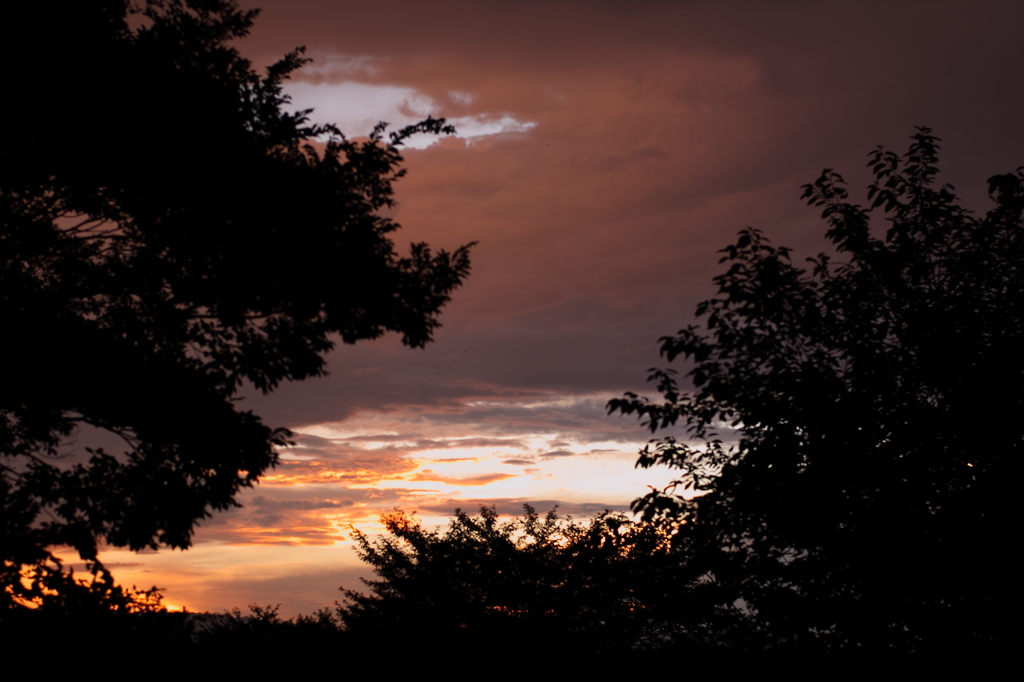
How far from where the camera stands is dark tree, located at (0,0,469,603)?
11594 millimetres

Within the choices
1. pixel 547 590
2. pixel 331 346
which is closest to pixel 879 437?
pixel 331 346

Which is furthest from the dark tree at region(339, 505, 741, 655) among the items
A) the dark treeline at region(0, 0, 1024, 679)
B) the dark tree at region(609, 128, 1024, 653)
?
the dark tree at region(609, 128, 1024, 653)

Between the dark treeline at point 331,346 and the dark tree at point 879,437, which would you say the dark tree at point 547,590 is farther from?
the dark tree at point 879,437

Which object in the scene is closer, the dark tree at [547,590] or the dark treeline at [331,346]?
the dark treeline at [331,346]

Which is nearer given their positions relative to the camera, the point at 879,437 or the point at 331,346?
the point at 879,437

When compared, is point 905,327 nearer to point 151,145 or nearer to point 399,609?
point 151,145

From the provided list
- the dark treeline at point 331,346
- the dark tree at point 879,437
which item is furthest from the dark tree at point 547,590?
the dark tree at point 879,437

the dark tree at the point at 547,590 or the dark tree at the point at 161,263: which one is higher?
the dark tree at the point at 161,263

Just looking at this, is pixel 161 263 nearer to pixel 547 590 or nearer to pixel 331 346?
pixel 331 346

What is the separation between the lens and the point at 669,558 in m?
13.4

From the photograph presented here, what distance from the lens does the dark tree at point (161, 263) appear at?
1159cm

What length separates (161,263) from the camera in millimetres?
13500

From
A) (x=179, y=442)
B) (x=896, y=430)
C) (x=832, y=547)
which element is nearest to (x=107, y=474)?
(x=179, y=442)

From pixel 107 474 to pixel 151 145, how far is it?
18.9ft
